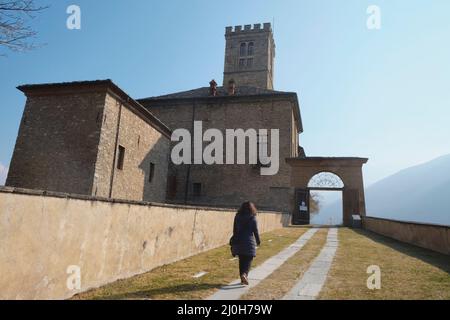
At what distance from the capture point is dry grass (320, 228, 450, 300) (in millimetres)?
4594

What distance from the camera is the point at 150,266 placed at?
19.7 feet

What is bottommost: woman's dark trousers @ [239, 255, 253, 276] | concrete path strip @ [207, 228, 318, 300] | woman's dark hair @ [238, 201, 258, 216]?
concrete path strip @ [207, 228, 318, 300]

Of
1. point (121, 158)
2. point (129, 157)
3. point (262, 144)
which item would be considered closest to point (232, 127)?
point (262, 144)

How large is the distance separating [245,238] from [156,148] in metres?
15.6

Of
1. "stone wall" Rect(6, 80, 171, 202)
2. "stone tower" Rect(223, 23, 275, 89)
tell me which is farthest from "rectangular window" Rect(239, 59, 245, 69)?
"stone wall" Rect(6, 80, 171, 202)

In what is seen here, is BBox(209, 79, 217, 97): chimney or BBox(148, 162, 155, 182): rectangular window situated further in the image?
BBox(209, 79, 217, 97): chimney

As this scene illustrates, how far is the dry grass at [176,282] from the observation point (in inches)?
169

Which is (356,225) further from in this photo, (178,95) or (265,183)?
(178,95)

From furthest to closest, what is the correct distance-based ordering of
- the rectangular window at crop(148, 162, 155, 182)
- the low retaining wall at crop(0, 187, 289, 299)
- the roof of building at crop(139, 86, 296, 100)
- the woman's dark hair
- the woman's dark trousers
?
the roof of building at crop(139, 86, 296, 100), the rectangular window at crop(148, 162, 155, 182), the woman's dark hair, the woman's dark trousers, the low retaining wall at crop(0, 187, 289, 299)

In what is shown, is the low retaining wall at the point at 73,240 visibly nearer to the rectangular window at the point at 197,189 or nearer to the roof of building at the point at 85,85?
the roof of building at the point at 85,85

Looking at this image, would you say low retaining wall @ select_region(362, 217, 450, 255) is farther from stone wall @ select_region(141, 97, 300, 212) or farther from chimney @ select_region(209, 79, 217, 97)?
chimney @ select_region(209, 79, 217, 97)

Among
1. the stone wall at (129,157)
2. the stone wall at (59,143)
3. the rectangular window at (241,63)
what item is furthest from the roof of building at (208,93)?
the stone wall at (59,143)

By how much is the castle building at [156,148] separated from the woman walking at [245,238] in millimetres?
10229

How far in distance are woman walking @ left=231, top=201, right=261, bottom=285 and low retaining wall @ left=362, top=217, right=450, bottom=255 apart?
6.77 m
